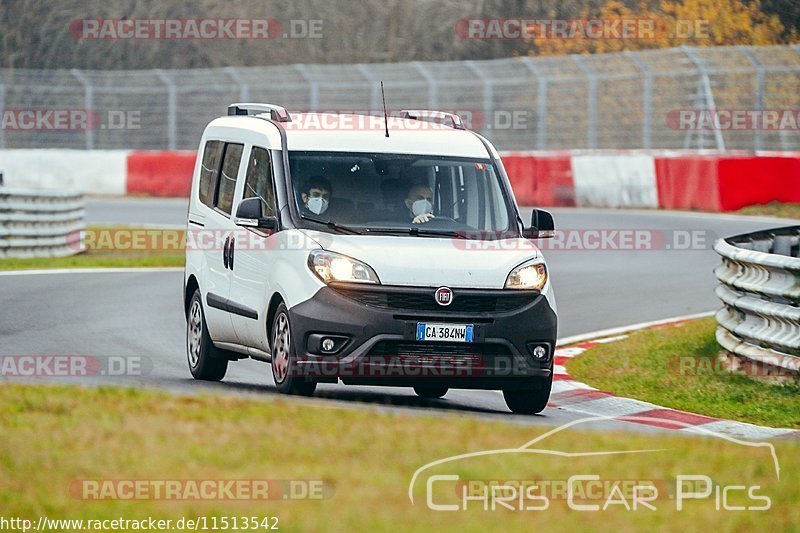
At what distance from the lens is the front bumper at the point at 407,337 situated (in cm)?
959

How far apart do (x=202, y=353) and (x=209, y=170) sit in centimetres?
145

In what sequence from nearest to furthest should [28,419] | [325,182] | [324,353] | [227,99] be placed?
[28,419] → [324,353] → [325,182] → [227,99]

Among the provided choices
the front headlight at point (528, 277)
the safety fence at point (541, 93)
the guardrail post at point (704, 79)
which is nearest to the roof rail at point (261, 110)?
the front headlight at point (528, 277)

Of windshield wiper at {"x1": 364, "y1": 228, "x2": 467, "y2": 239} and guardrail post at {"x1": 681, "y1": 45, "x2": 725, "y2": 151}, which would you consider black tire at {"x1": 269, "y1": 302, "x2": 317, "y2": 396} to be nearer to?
windshield wiper at {"x1": 364, "y1": 228, "x2": 467, "y2": 239}

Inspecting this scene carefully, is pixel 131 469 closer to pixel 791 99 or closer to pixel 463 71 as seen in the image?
pixel 463 71

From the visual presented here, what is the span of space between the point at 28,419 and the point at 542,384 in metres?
3.57

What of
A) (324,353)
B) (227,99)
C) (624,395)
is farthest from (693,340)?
(227,99)

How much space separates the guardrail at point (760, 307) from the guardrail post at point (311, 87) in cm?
2181

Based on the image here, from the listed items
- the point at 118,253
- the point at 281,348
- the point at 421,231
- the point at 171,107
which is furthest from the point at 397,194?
the point at 171,107

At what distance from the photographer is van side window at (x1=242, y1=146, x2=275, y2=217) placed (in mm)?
10570

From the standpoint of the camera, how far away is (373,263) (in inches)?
381

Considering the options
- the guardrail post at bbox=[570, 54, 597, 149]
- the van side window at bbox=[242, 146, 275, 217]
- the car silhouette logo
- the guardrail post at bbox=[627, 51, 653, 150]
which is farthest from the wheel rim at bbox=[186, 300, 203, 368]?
the guardrail post at bbox=[570, 54, 597, 149]

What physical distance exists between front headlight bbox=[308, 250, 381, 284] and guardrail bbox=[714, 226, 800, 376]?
349 cm

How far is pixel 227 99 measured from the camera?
126ft
